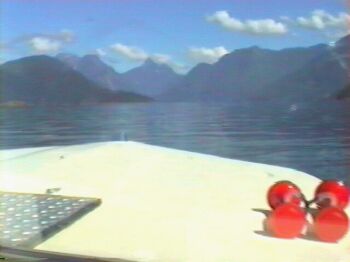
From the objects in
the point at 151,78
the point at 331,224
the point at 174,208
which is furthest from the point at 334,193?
the point at 151,78

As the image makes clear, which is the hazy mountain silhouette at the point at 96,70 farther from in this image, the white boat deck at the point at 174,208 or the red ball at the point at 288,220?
the red ball at the point at 288,220

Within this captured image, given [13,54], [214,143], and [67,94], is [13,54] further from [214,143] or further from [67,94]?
[214,143]

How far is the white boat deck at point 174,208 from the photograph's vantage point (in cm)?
374

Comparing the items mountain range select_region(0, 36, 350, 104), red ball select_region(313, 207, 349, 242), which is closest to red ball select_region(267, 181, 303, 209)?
red ball select_region(313, 207, 349, 242)

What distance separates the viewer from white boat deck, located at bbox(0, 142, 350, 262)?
374 centimetres

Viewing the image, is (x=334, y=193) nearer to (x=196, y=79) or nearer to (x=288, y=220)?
(x=288, y=220)

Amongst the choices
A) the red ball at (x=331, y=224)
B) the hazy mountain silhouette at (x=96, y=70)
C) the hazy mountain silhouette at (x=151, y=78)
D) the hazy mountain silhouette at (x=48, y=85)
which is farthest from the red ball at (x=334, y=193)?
the hazy mountain silhouette at (x=96, y=70)

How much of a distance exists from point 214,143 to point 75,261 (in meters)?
0.93

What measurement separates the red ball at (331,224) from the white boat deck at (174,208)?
42mm

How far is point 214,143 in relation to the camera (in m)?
3.85

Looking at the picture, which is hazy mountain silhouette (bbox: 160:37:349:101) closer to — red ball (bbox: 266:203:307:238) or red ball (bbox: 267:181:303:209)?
red ball (bbox: 267:181:303:209)

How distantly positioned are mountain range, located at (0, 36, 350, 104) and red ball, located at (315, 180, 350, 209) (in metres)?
0.39

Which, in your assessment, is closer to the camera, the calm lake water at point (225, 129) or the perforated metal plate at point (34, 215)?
the calm lake water at point (225, 129)

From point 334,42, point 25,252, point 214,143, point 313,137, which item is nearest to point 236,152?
point 214,143
